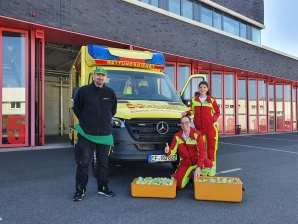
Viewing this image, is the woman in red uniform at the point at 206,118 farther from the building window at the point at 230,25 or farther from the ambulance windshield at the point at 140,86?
the building window at the point at 230,25

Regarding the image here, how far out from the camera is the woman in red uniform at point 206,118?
208 inches

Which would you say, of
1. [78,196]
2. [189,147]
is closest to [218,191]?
[189,147]

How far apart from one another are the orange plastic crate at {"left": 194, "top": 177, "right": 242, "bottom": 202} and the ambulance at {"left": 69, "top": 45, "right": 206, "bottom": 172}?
885 mm

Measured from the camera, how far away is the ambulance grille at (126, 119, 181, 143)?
4.73 meters

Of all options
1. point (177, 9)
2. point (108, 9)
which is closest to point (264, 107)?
point (177, 9)

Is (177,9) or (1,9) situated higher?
(177,9)

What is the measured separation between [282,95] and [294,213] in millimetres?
20358

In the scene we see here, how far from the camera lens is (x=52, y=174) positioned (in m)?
5.71

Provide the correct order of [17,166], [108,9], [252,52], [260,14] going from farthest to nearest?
[260,14] → [252,52] → [108,9] → [17,166]

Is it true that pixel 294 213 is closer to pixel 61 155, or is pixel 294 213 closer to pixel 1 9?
pixel 61 155

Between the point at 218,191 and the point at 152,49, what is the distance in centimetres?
930

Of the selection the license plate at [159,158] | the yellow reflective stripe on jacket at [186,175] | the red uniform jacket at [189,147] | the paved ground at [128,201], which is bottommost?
the paved ground at [128,201]

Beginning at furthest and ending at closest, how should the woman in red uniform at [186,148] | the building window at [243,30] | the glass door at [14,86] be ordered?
the building window at [243,30], the glass door at [14,86], the woman in red uniform at [186,148]

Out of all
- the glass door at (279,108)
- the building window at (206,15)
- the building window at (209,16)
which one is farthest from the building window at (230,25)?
the glass door at (279,108)
